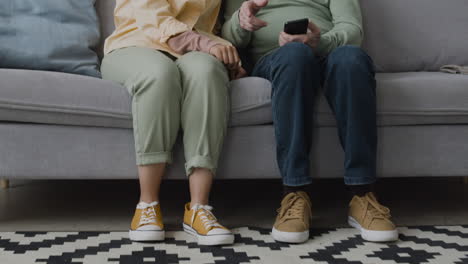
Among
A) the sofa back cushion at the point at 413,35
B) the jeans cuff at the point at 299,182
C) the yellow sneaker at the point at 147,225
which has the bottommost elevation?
the yellow sneaker at the point at 147,225

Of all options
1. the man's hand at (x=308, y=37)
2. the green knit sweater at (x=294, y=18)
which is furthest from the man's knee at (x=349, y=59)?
the green knit sweater at (x=294, y=18)

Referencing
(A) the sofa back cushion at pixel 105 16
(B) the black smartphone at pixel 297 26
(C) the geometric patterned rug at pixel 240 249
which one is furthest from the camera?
(A) the sofa back cushion at pixel 105 16

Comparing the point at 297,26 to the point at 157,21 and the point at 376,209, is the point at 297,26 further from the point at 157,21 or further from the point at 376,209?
the point at 376,209

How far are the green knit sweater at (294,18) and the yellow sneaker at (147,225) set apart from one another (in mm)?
628

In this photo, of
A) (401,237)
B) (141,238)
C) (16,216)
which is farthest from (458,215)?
(16,216)

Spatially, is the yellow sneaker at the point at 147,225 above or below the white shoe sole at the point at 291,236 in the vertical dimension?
above

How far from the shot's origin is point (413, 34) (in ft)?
6.86

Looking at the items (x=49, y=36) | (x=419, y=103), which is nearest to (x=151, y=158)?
(x=49, y=36)

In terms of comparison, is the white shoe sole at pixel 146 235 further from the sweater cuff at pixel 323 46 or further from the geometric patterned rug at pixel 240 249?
the sweater cuff at pixel 323 46

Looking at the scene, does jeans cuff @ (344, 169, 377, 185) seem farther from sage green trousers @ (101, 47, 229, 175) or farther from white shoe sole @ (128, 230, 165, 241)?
white shoe sole @ (128, 230, 165, 241)

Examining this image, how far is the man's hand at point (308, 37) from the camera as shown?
61.3 inches

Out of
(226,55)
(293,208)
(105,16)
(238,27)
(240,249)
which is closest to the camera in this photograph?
(240,249)

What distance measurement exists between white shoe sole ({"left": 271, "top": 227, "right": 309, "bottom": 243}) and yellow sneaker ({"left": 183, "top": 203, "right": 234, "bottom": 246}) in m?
0.11

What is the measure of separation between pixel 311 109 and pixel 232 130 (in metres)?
0.22
